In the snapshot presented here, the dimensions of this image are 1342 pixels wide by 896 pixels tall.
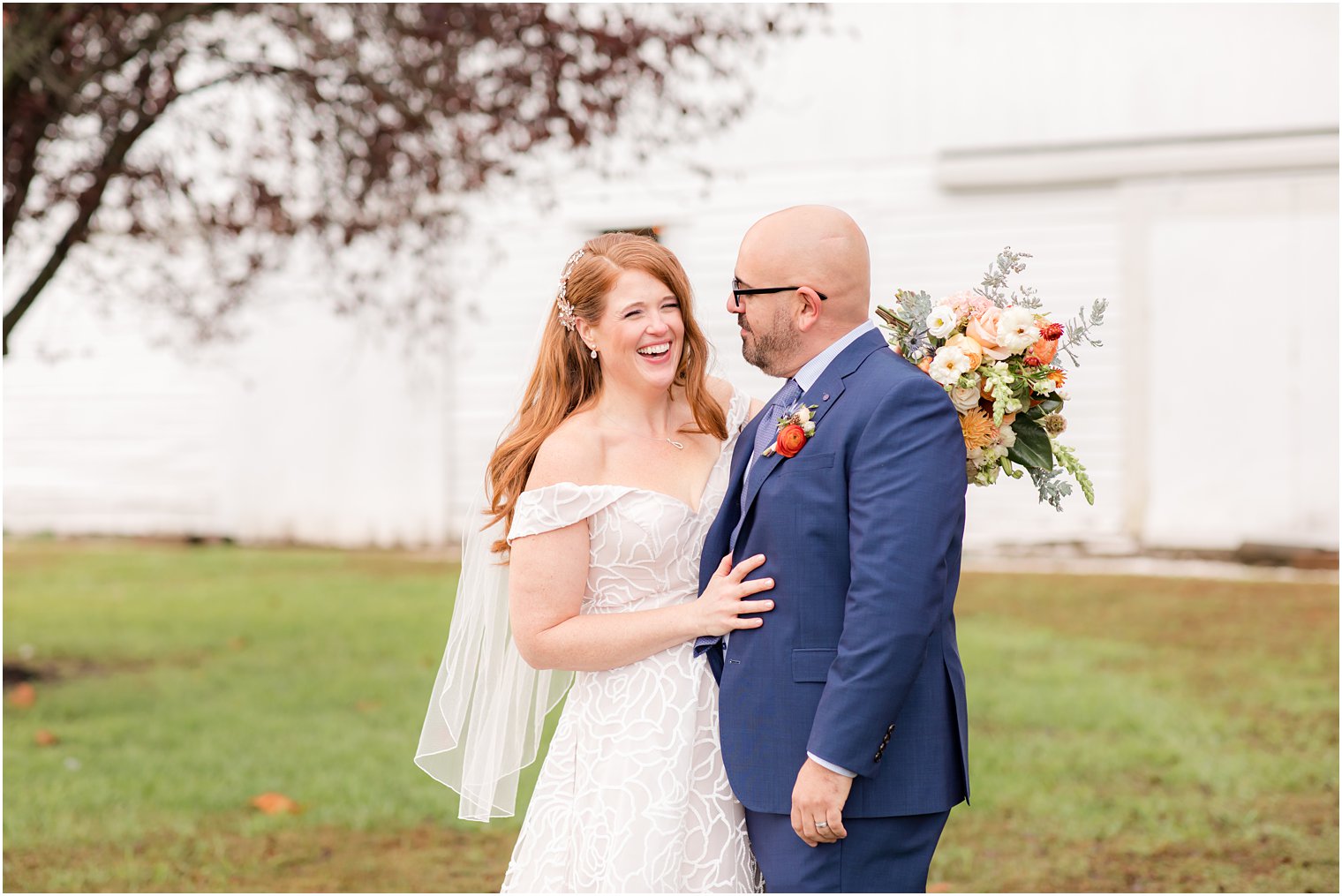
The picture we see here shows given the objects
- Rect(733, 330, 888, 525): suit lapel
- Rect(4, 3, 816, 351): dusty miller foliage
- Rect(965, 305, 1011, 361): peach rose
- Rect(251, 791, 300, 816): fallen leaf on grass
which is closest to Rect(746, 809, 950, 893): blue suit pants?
Rect(733, 330, 888, 525): suit lapel

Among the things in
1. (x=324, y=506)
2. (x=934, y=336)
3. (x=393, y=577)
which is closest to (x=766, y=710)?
(x=934, y=336)

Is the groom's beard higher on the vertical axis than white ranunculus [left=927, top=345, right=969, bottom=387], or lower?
higher

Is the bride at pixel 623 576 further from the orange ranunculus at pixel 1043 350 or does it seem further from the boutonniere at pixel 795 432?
the orange ranunculus at pixel 1043 350

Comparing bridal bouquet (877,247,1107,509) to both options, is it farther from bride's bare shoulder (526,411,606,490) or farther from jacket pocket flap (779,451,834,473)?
bride's bare shoulder (526,411,606,490)

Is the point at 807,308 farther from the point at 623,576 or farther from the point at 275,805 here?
the point at 275,805

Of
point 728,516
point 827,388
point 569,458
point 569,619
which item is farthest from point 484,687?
point 827,388

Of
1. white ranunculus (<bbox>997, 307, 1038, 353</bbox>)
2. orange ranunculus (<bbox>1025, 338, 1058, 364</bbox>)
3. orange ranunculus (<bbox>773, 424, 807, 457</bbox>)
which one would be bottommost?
orange ranunculus (<bbox>773, 424, 807, 457</bbox>)

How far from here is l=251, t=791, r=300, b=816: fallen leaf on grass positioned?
5.54 meters

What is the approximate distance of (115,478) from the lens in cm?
1449

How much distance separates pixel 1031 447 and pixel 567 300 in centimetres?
115

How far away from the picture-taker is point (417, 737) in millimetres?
6637

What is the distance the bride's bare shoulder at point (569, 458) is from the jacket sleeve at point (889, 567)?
0.71 m

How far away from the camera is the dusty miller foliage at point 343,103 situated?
6008 millimetres

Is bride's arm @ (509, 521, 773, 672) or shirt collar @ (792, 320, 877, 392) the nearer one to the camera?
shirt collar @ (792, 320, 877, 392)
